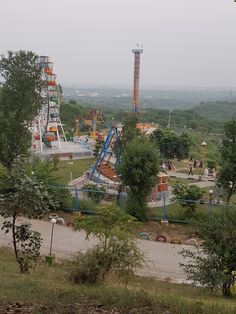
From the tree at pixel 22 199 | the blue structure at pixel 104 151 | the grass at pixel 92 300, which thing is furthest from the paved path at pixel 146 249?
the blue structure at pixel 104 151

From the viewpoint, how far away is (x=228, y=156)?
16203 mm

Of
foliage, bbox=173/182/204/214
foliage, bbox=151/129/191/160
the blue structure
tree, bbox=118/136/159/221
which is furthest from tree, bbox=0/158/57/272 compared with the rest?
foliage, bbox=151/129/191/160

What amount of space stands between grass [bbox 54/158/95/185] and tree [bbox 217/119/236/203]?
9552 millimetres

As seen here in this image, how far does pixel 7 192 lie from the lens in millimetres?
7520

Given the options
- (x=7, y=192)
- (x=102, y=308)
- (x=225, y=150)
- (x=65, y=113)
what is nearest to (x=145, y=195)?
(x=225, y=150)

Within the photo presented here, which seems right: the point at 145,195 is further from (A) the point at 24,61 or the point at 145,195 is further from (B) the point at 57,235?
(A) the point at 24,61

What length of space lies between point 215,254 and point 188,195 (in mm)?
8428

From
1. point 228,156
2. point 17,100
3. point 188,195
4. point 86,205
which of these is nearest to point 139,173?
point 188,195

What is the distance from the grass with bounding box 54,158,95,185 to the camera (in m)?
25.2

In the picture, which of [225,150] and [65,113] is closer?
[225,150]

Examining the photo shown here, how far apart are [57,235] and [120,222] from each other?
6.33 meters

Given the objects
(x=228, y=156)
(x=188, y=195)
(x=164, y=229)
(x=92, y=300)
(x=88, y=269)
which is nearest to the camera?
(x=92, y=300)

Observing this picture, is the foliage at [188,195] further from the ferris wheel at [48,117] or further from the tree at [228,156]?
the ferris wheel at [48,117]

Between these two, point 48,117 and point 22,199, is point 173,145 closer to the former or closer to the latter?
point 48,117
